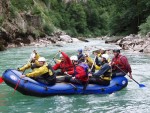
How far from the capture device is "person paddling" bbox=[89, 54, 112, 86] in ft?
38.7

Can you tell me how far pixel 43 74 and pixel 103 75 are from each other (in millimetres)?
2141

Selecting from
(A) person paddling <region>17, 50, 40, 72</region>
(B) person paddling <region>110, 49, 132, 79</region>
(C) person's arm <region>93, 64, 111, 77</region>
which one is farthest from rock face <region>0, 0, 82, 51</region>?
(C) person's arm <region>93, 64, 111, 77</region>

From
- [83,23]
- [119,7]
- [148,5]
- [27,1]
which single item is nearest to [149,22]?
[148,5]

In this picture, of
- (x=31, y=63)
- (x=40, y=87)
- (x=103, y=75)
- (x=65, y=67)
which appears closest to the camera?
(x=40, y=87)

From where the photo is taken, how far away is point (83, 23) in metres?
80.0

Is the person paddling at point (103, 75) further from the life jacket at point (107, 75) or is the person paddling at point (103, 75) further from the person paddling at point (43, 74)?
the person paddling at point (43, 74)

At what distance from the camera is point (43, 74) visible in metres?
11.3

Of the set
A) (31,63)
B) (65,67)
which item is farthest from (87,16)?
(31,63)

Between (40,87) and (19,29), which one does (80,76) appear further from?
(19,29)

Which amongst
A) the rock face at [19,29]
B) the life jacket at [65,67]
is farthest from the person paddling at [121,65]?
the rock face at [19,29]

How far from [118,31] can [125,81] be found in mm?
37168

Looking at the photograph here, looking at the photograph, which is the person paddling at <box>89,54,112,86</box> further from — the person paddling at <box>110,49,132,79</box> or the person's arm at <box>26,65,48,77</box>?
the person's arm at <box>26,65,48,77</box>

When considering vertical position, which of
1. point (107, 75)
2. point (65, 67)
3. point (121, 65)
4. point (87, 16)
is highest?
point (87, 16)

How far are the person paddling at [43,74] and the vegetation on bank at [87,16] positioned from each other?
74.3 ft
